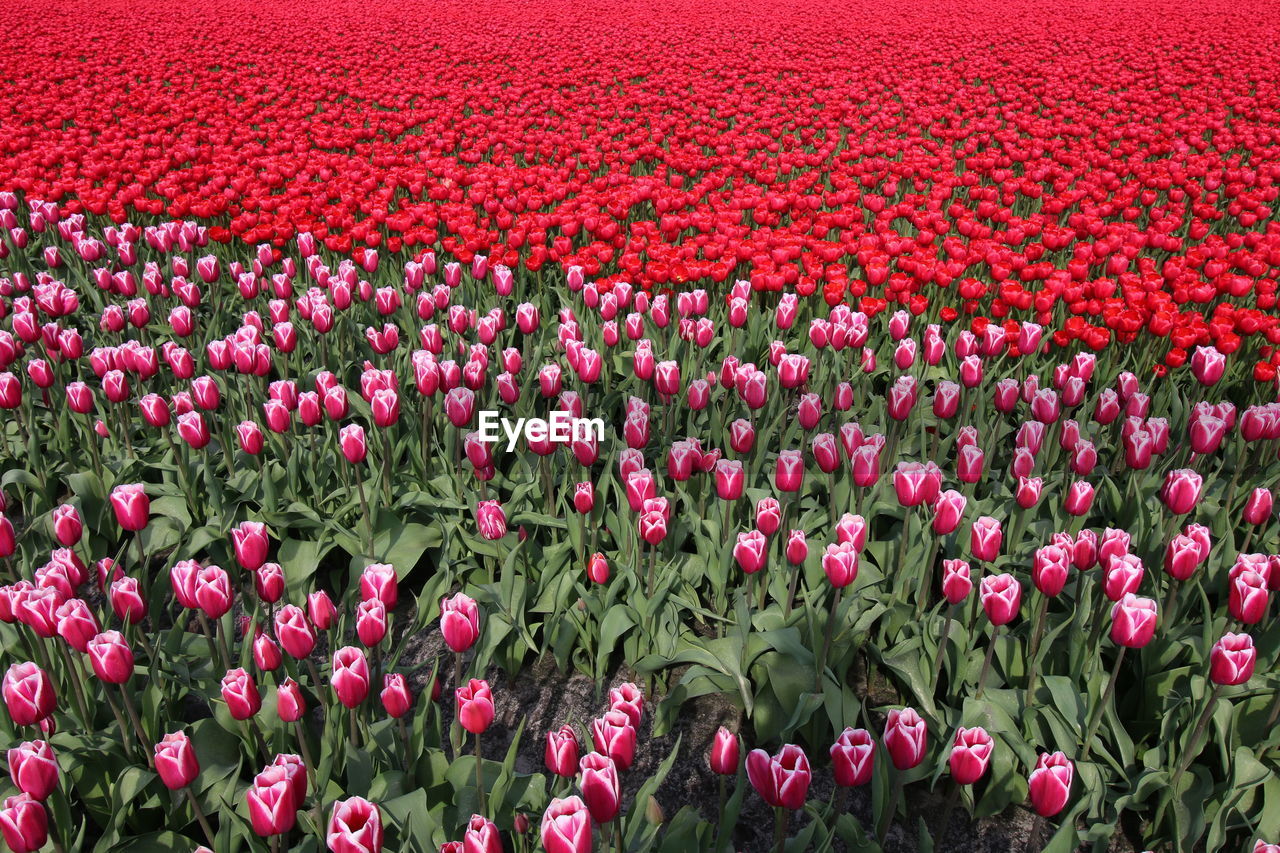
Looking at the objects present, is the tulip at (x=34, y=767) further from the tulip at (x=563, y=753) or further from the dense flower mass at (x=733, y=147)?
the dense flower mass at (x=733, y=147)

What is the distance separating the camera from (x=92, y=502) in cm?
404

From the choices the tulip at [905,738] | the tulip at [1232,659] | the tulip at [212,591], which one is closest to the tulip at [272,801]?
the tulip at [212,591]

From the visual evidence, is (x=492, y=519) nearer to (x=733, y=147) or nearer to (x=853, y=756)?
(x=853, y=756)

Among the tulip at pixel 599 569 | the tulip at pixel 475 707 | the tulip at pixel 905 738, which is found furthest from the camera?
the tulip at pixel 599 569

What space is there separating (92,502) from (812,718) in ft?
10.8

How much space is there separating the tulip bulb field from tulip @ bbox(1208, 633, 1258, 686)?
12 millimetres

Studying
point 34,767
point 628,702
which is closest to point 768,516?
point 628,702

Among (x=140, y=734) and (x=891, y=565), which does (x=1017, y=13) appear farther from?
(x=140, y=734)

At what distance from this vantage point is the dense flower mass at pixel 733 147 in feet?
18.9

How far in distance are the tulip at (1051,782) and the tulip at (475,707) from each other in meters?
1.28

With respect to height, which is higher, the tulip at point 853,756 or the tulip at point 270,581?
the tulip at point 853,756

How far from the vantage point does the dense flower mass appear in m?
5.75

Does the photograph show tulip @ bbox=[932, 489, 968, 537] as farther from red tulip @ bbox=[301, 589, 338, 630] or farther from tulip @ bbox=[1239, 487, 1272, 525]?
red tulip @ bbox=[301, 589, 338, 630]

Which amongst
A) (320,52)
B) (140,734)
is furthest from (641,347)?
(320,52)
